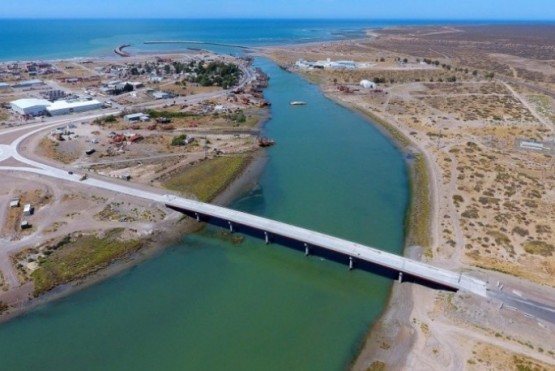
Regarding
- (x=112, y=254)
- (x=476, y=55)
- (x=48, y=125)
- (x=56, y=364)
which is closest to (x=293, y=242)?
(x=112, y=254)

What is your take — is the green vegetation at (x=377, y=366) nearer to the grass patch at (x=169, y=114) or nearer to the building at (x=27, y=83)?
the grass patch at (x=169, y=114)

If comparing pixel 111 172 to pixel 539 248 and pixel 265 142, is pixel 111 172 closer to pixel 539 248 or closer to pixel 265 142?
pixel 265 142

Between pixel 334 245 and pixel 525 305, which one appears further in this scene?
pixel 334 245

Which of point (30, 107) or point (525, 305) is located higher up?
point (30, 107)

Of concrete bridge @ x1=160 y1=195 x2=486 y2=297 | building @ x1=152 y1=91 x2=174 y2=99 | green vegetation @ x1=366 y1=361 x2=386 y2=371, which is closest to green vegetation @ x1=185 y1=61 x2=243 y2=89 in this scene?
building @ x1=152 y1=91 x2=174 y2=99

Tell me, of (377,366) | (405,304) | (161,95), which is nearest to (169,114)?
(161,95)

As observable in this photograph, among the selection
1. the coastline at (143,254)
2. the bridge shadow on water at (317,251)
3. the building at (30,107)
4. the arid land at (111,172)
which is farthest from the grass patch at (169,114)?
the bridge shadow on water at (317,251)

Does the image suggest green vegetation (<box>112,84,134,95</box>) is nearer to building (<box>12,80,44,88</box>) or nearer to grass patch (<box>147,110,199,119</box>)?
grass patch (<box>147,110,199,119</box>)
